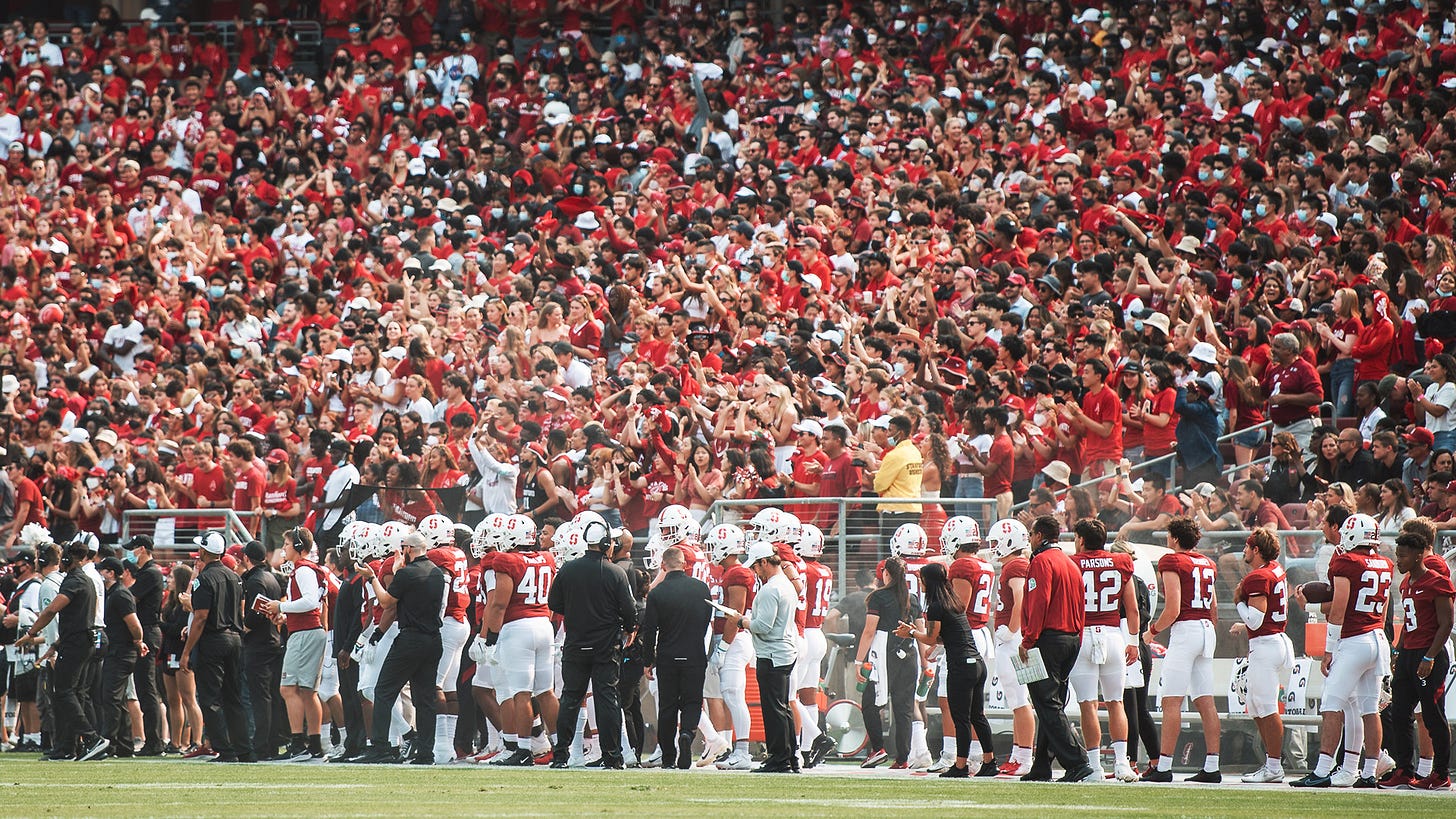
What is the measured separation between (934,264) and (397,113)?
10493mm

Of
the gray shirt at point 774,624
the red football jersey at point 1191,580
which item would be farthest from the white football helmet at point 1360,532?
the gray shirt at point 774,624

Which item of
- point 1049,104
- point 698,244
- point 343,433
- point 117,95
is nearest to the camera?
point 343,433

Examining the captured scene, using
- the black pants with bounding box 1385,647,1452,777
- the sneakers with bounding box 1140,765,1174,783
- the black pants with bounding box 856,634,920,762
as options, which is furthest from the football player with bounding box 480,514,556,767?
the black pants with bounding box 1385,647,1452,777

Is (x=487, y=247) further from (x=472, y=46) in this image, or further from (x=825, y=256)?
(x=472, y=46)

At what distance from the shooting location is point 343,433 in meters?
18.2

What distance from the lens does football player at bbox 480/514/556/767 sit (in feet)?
43.7

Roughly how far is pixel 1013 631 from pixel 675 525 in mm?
2578

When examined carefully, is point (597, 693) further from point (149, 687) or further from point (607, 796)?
point (149, 687)

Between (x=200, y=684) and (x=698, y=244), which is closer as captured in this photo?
(x=200, y=684)

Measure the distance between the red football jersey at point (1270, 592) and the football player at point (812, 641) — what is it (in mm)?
3076

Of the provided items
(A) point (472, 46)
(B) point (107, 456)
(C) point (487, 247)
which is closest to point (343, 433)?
(B) point (107, 456)

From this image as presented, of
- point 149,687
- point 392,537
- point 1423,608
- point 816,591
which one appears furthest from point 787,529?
point 149,687

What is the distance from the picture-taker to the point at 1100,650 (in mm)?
11805

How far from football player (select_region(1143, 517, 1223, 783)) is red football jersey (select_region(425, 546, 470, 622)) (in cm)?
496
